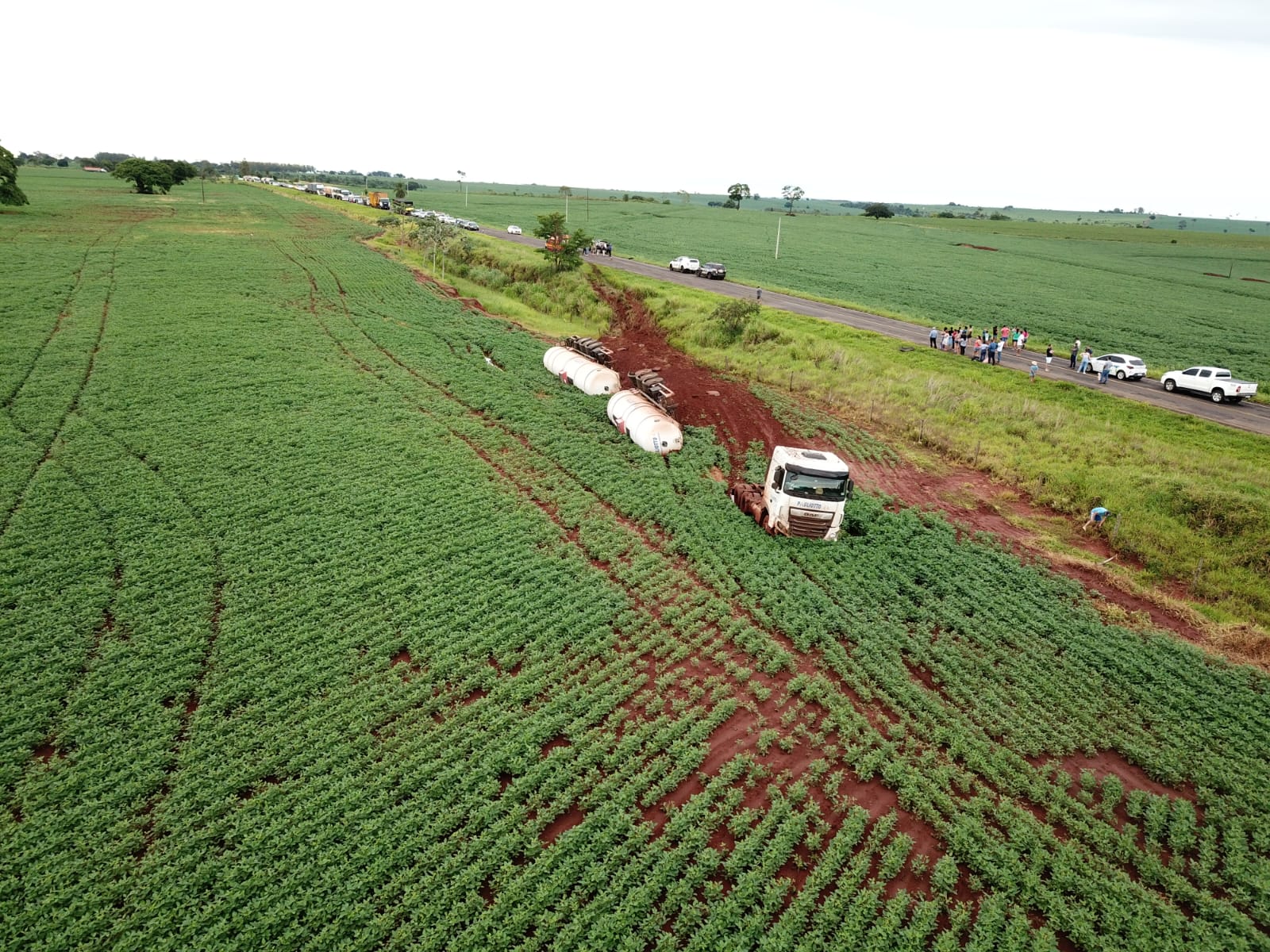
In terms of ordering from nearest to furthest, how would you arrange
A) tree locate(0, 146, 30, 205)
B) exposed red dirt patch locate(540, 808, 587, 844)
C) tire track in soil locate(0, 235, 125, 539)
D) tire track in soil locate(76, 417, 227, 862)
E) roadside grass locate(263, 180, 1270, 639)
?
tire track in soil locate(76, 417, 227, 862) < exposed red dirt patch locate(540, 808, 587, 844) < tire track in soil locate(0, 235, 125, 539) < roadside grass locate(263, 180, 1270, 639) < tree locate(0, 146, 30, 205)

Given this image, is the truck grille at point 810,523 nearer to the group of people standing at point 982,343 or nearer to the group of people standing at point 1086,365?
the group of people standing at point 982,343

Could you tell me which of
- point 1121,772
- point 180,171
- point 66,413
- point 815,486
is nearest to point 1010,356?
point 815,486

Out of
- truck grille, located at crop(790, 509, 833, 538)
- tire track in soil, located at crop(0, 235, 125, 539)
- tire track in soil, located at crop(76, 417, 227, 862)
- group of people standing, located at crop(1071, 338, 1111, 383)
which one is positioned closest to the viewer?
tire track in soil, located at crop(76, 417, 227, 862)

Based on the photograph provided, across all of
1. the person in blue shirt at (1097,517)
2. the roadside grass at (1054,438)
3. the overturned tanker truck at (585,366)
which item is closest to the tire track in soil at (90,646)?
the overturned tanker truck at (585,366)

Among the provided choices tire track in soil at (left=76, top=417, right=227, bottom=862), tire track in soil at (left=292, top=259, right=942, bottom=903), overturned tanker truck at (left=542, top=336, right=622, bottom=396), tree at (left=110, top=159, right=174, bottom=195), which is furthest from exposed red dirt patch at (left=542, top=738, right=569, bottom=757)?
tree at (left=110, top=159, right=174, bottom=195)

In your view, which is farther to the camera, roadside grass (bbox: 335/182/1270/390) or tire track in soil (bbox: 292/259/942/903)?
roadside grass (bbox: 335/182/1270/390)

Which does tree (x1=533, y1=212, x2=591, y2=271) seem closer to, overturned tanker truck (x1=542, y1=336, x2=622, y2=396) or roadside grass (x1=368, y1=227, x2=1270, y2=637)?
roadside grass (x1=368, y1=227, x2=1270, y2=637)
